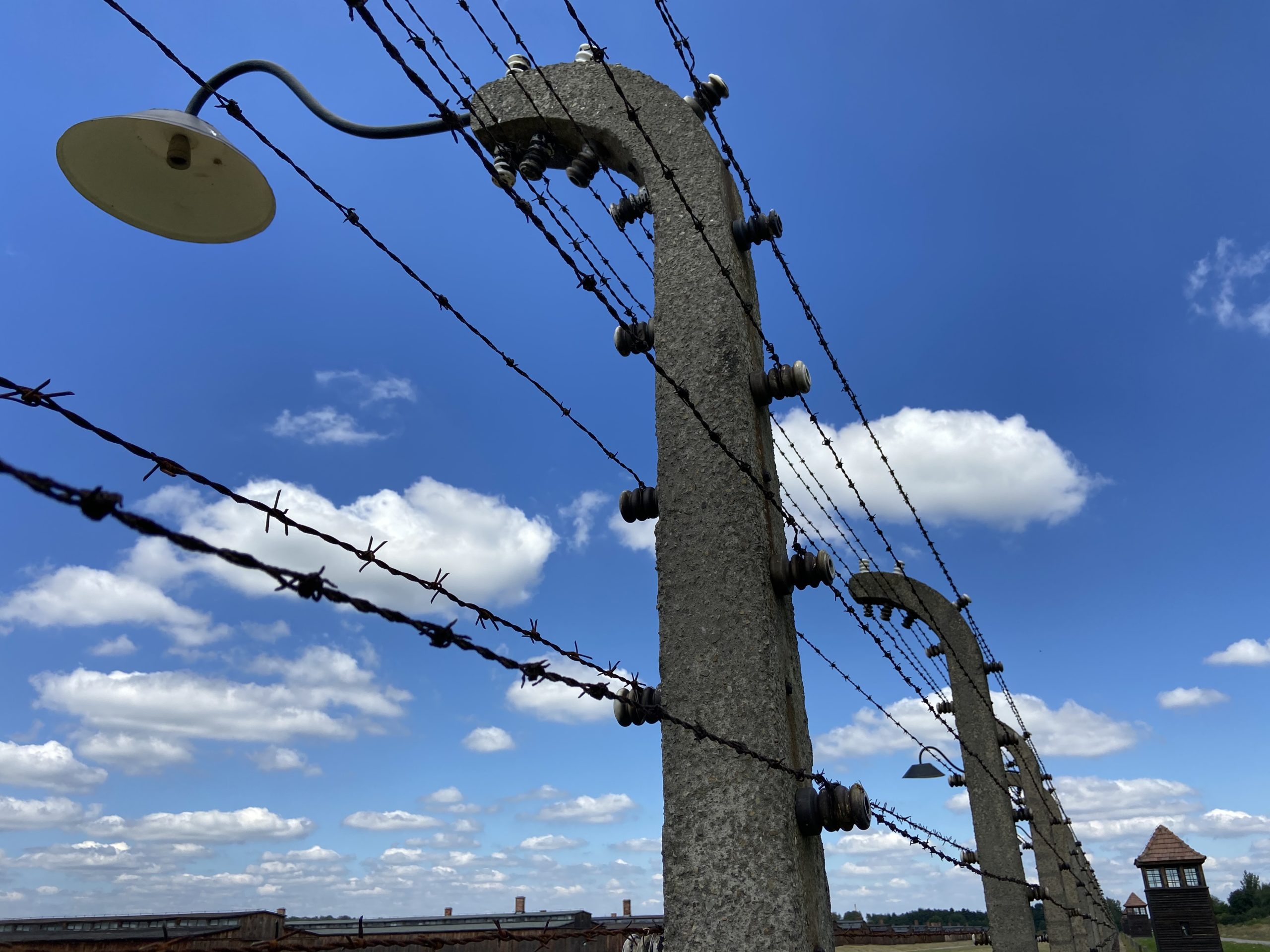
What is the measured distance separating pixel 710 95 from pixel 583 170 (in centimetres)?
90

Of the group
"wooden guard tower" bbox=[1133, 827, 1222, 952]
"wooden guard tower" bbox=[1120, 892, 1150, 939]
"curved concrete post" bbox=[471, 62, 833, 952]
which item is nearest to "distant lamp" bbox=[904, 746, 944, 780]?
"curved concrete post" bbox=[471, 62, 833, 952]

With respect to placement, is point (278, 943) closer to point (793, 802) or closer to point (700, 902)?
point (700, 902)

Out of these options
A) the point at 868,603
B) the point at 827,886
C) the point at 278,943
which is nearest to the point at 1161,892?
the point at 868,603

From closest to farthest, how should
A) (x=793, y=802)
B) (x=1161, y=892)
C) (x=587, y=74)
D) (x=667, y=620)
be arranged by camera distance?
(x=793, y=802) < (x=667, y=620) < (x=587, y=74) < (x=1161, y=892)

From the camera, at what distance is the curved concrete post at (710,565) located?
3.27 metres

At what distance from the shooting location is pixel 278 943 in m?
1.88

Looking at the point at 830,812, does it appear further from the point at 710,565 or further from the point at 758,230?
the point at 758,230

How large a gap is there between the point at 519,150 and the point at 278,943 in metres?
4.64

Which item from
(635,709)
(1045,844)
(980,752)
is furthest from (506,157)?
(1045,844)

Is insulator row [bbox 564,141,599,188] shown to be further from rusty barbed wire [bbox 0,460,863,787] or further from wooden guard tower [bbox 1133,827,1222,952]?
wooden guard tower [bbox 1133,827,1222,952]

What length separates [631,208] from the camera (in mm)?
4926

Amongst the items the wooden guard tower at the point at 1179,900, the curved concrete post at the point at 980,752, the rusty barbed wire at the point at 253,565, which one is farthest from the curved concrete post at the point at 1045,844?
the wooden guard tower at the point at 1179,900

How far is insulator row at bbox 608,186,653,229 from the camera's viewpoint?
4887 millimetres

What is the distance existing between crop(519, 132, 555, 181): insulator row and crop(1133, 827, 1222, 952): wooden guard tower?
39596 millimetres
